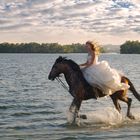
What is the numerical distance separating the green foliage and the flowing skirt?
169581mm

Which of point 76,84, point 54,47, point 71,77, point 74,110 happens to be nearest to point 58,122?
point 74,110

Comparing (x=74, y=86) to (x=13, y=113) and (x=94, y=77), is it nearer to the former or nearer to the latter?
(x=94, y=77)

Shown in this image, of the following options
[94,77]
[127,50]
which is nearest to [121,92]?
[94,77]

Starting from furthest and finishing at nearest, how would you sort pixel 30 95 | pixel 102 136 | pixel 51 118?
pixel 30 95 → pixel 51 118 → pixel 102 136

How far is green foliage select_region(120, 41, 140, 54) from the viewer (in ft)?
609

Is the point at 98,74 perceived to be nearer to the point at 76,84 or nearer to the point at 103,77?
the point at 103,77

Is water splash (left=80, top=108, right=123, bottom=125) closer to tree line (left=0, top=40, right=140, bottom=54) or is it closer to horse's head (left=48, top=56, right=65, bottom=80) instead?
horse's head (left=48, top=56, right=65, bottom=80)

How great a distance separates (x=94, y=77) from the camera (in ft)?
52.4

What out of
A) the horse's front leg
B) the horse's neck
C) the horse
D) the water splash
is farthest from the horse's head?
the water splash

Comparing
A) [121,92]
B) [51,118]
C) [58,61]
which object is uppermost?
[58,61]

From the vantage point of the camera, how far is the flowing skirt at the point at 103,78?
16016 mm

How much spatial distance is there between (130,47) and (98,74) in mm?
178563

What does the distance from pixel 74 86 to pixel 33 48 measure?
181 meters

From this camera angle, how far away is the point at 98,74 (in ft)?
52.6
